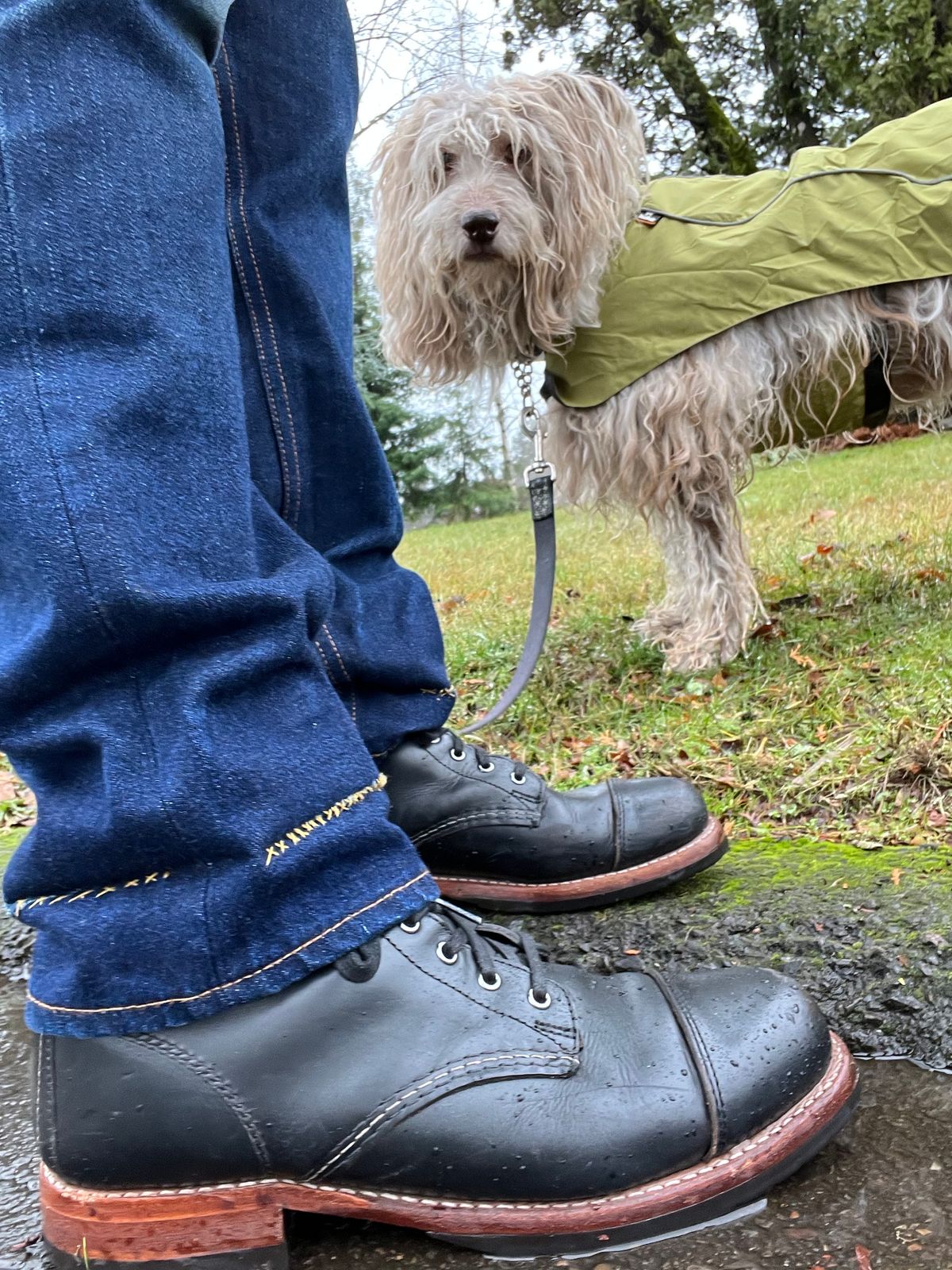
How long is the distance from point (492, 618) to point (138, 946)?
10.7 ft

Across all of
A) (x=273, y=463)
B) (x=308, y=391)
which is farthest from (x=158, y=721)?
(x=308, y=391)

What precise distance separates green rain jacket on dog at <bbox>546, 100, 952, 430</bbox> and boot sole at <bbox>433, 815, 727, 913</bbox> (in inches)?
67.6

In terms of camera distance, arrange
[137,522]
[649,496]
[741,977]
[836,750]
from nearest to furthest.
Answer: [137,522] < [741,977] < [836,750] < [649,496]

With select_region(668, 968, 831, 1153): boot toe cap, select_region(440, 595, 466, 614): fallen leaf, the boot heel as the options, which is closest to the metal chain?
select_region(668, 968, 831, 1153): boot toe cap

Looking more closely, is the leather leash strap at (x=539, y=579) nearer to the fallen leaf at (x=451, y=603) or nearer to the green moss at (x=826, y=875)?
the green moss at (x=826, y=875)

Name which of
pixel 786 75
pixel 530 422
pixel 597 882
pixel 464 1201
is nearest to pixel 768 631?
pixel 530 422

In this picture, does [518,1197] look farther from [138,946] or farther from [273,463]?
[273,463]

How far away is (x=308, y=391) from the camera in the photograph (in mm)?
1309

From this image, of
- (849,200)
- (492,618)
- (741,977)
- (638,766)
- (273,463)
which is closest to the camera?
(741,977)

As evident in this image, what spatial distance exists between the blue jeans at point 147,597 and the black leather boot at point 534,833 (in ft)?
1.41

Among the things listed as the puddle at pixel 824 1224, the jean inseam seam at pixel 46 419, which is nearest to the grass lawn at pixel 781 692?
the puddle at pixel 824 1224

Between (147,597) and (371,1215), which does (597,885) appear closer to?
(371,1215)

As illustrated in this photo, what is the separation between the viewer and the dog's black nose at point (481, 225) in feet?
9.10

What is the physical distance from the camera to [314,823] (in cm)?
96
